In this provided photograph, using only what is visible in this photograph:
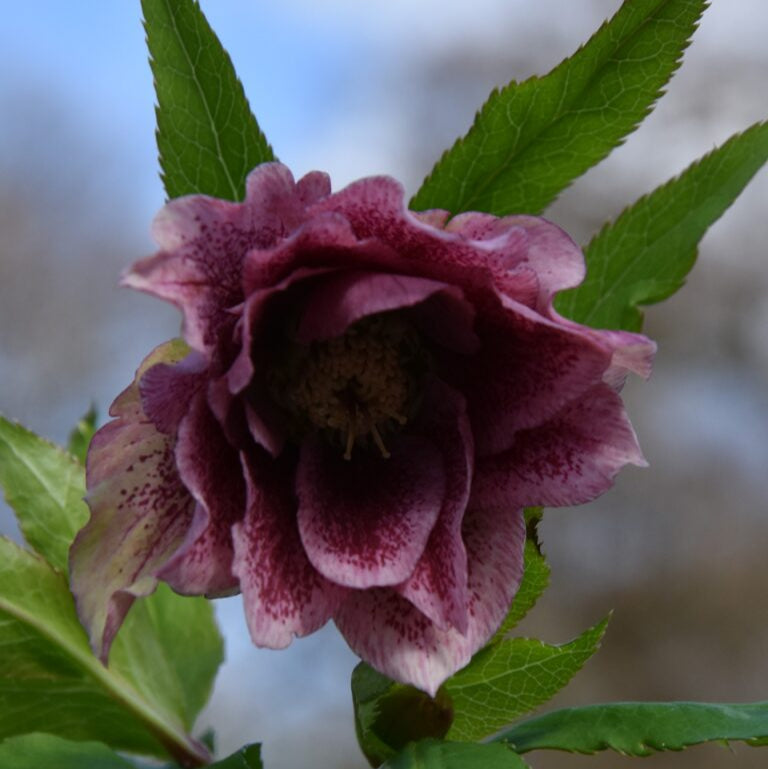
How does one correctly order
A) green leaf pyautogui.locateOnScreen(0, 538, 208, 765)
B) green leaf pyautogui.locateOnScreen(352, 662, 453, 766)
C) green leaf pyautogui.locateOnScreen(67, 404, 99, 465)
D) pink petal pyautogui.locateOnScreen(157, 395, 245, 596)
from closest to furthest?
pink petal pyautogui.locateOnScreen(157, 395, 245, 596), green leaf pyautogui.locateOnScreen(352, 662, 453, 766), green leaf pyautogui.locateOnScreen(0, 538, 208, 765), green leaf pyautogui.locateOnScreen(67, 404, 99, 465)

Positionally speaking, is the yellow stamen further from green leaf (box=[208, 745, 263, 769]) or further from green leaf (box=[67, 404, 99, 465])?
green leaf (box=[67, 404, 99, 465])

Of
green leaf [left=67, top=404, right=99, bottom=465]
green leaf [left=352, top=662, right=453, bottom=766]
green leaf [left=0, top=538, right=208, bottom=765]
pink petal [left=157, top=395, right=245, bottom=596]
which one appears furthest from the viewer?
green leaf [left=67, top=404, right=99, bottom=465]

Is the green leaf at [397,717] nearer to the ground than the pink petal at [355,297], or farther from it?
nearer to the ground

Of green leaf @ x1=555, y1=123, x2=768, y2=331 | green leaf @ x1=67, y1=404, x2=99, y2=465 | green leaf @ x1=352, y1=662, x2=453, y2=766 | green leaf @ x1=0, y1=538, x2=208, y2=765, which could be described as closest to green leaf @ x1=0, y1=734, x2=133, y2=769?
green leaf @ x1=0, y1=538, x2=208, y2=765

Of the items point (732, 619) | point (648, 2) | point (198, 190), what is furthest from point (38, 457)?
point (732, 619)

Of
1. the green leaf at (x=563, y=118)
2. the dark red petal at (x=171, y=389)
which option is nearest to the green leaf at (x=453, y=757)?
the dark red petal at (x=171, y=389)

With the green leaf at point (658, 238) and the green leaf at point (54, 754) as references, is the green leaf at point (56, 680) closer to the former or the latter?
the green leaf at point (54, 754)

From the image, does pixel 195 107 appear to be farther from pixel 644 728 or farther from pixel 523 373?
pixel 644 728
